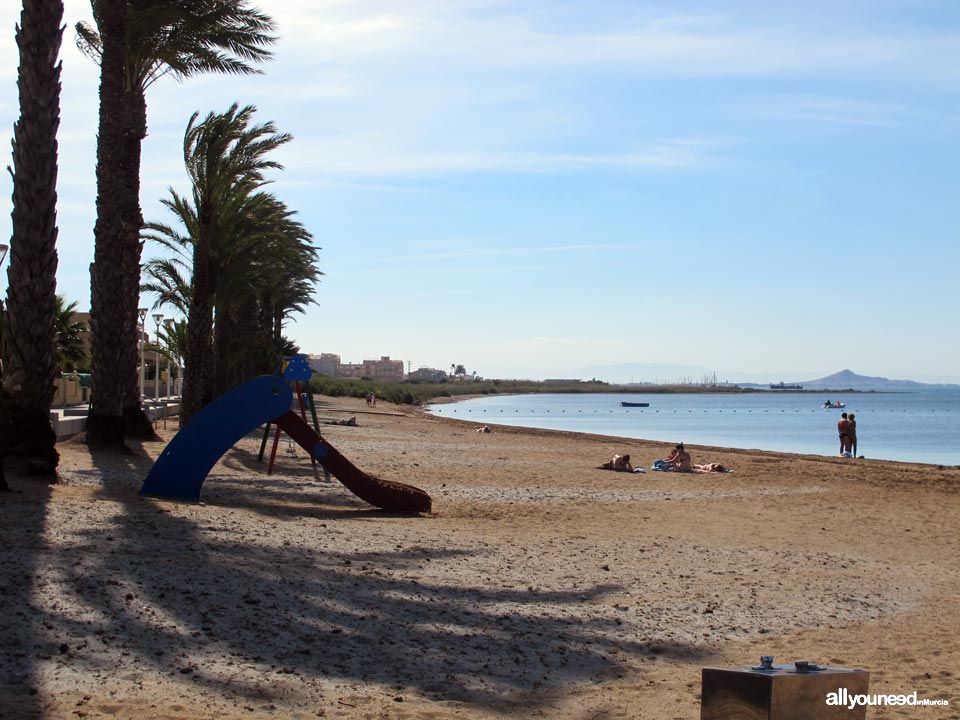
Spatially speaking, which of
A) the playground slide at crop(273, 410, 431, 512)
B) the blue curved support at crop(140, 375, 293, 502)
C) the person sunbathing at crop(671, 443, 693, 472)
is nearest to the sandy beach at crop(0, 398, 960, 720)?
the playground slide at crop(273, 410, 431, 512)

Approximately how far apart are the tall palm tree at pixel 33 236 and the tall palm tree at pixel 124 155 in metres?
4.92

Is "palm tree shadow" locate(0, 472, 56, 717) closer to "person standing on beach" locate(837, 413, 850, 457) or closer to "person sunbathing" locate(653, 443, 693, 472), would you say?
"person sunbathing" locate(653, 443, 693, 472)

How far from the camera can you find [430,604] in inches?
299

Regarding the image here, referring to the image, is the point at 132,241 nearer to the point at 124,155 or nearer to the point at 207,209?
the point at 124,155

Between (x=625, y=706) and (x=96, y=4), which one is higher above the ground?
(x=96, y=4)

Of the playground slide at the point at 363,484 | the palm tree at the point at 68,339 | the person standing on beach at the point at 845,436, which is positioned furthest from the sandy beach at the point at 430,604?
the palm tree at the point at 68,339

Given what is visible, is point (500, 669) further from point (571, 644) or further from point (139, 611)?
point (139, 611)

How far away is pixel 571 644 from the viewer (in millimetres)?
6977

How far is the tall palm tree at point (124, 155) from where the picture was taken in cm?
1672

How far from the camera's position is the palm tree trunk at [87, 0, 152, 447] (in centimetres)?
1664

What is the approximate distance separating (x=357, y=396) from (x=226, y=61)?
221 ft

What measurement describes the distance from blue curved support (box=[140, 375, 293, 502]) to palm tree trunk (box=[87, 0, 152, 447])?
17.9 feet

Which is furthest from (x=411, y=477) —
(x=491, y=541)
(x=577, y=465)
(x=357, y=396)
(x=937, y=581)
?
(x=357, y=396)

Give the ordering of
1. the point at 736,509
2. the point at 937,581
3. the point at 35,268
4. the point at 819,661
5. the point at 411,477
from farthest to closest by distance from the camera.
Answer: the point at 411,477, the point at 736,509, the point at 35,268, the point at 937,581, the point at 819,661
